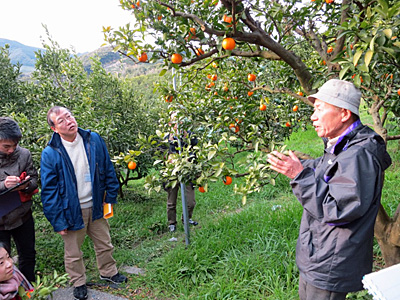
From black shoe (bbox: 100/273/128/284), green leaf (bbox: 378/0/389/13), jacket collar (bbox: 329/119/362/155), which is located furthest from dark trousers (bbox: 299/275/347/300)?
black shoe (bbox: 100/273/128/284)

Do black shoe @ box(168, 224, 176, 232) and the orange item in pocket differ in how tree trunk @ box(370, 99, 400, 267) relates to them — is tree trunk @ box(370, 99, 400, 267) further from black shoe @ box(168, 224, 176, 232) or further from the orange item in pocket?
black shoe @ box(168, 224, 176, 232)

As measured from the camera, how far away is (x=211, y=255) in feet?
9.77

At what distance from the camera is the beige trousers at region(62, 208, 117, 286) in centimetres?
248

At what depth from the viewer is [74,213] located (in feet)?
7.89

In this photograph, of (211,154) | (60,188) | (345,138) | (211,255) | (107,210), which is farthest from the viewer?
(211,255)

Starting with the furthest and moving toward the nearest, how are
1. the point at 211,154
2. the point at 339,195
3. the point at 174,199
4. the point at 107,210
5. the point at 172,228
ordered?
1. the point at 172,228
2. the point at 174,199
3. the point at 107,210
4. the point at 211,154
5. the point at 339,195

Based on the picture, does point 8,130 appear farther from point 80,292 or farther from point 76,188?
point 80,292

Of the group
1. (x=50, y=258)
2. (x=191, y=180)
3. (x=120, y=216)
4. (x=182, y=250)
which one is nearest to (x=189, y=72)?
(x=191, y=180)

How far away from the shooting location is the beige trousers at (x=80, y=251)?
2.48m

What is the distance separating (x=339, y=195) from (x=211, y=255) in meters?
2.08

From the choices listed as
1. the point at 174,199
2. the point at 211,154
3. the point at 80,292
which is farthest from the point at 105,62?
the point at 211,154

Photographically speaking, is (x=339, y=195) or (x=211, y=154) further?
(x=211, y=154)

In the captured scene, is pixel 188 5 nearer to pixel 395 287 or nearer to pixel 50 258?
pixel 395 287

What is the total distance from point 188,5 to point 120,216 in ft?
12.3
